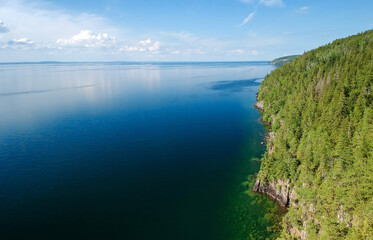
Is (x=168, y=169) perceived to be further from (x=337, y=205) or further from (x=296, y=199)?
(x=337, y=205)

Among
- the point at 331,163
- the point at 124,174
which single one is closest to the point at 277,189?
the point at 331,163

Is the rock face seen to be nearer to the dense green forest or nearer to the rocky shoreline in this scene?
the rocky shoreline

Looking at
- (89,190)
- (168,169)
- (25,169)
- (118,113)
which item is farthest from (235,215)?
(118,113)

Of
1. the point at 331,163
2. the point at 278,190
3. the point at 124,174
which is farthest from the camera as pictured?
the point at 124,174

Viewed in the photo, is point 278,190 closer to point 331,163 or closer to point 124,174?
point 331,163

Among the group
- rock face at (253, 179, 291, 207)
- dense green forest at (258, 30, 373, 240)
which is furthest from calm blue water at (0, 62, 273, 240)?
dense green forest at (258, 30, 373, 240)

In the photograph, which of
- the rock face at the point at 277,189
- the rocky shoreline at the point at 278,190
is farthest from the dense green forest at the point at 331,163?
the rock face at the point at 277,189
